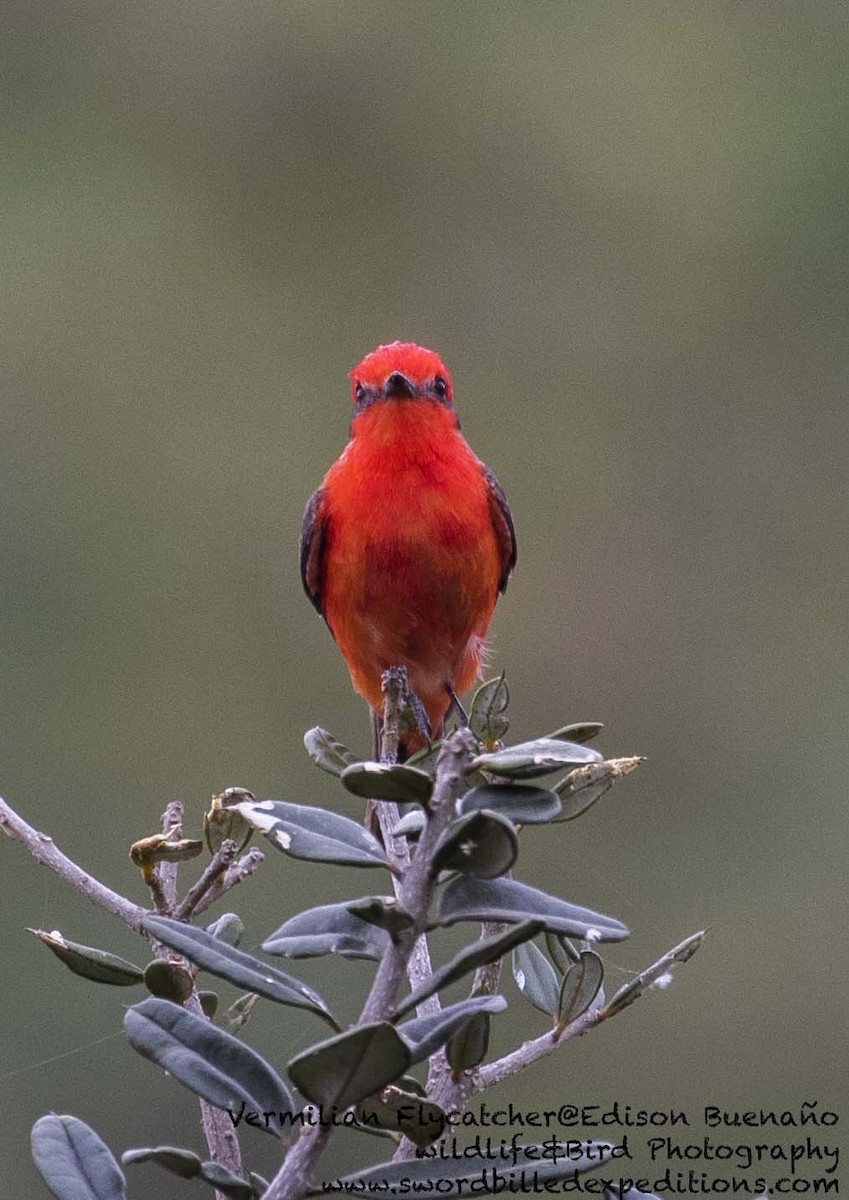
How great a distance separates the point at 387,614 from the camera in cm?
431

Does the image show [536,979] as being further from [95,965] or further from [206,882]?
[95,965]

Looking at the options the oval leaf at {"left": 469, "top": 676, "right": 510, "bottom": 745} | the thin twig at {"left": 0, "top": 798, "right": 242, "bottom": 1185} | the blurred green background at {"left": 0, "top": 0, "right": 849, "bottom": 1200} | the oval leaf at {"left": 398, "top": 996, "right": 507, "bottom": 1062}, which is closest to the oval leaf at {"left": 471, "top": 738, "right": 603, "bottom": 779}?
the oval leaf at {"left": 398, "top": 996, "right": 507, "bottom": 1062}

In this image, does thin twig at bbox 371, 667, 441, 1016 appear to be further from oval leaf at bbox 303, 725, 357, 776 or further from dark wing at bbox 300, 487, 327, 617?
dark wing at bbox 300, 487, 327, 617

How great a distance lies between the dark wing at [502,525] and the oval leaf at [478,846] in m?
3.30

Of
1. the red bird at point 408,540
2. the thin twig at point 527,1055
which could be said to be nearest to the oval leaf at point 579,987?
the thin twig at point 527,1055

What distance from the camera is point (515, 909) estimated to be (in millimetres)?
1536

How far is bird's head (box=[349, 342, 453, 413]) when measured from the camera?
178 inches

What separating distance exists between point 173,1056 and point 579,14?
41.7 feet

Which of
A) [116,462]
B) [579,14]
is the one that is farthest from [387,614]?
[579,14]

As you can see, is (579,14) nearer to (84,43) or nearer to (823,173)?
(823,173)

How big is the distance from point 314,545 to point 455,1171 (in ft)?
10.6

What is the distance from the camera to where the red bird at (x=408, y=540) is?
4266mm

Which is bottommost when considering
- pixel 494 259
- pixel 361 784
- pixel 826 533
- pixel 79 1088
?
pixel 361 784

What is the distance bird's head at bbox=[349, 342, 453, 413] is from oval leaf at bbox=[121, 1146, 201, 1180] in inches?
131
